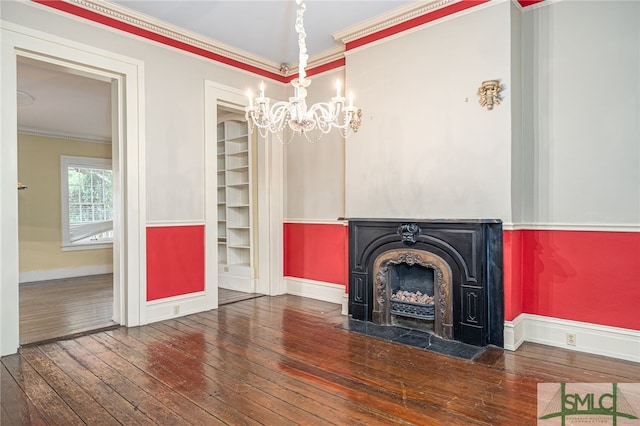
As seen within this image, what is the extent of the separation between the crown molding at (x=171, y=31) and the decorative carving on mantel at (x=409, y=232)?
2942 millimetres

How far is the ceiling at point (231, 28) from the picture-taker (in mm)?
3645

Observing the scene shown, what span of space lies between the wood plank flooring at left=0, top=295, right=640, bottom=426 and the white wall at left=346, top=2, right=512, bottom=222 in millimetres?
1311

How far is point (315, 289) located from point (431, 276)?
1.81 meters

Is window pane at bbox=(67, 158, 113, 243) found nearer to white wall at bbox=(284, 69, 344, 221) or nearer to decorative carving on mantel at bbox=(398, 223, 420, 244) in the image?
white wall at bbox=(284, 69, 344, 221)

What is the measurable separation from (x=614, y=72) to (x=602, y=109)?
29 centimetres

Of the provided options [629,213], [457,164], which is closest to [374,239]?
[457,164]

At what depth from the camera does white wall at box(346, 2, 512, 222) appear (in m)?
3.27

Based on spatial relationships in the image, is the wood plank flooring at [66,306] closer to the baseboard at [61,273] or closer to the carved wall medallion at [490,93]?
the baseboard at [61,273]

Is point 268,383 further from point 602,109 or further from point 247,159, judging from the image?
point 247,159

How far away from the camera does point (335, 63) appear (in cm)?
475

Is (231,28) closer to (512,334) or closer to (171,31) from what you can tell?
(171,31)

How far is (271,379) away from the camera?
261 cm
